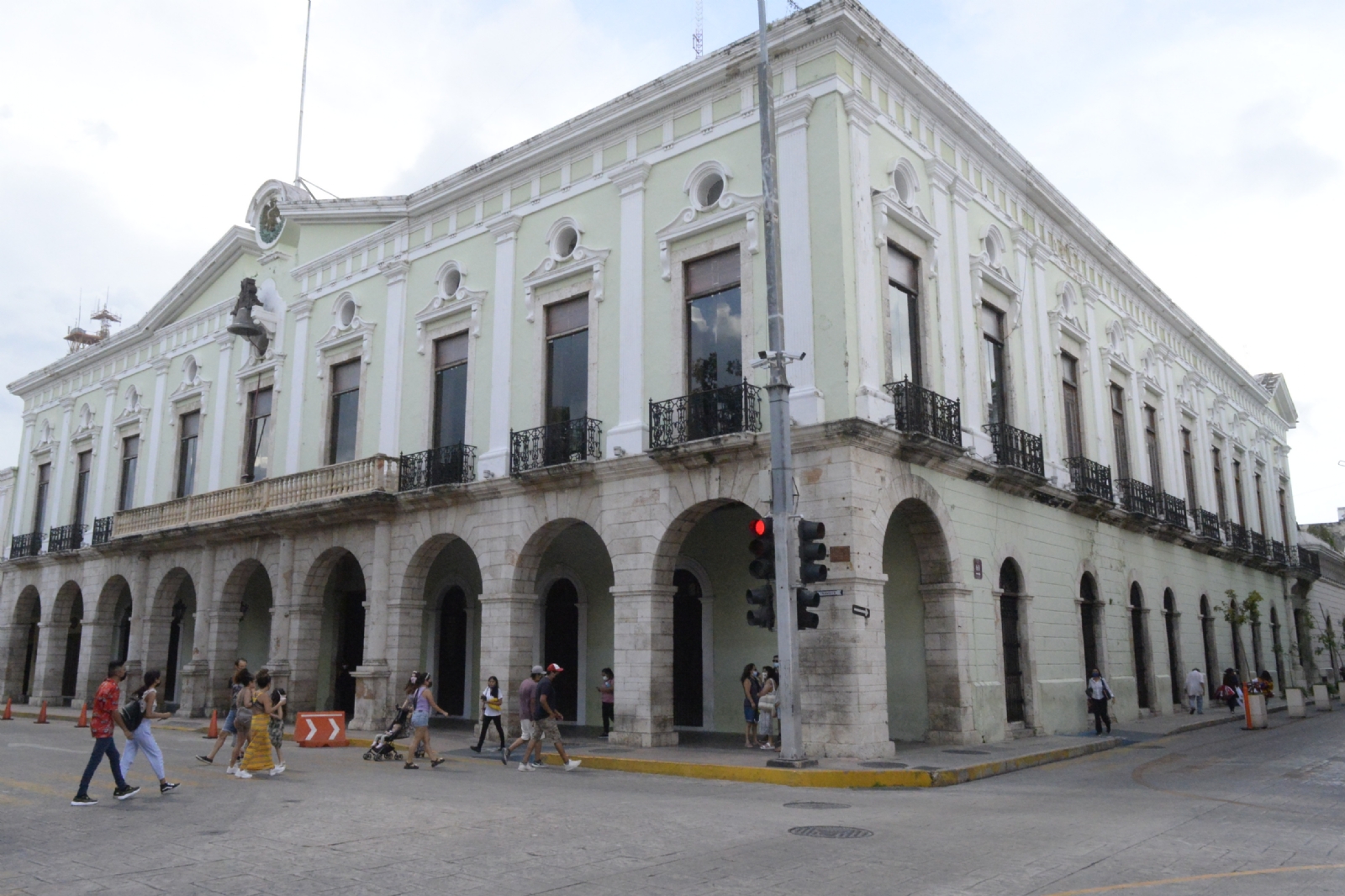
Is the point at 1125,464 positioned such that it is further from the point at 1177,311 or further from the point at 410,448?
the point at 410,448

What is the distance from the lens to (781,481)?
13.6 m

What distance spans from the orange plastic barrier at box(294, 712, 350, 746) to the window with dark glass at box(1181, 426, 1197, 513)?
78.3ft

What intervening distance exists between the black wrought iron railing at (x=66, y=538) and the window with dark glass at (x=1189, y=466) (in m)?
33.9

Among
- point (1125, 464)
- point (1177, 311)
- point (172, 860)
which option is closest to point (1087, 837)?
point (172, 860)

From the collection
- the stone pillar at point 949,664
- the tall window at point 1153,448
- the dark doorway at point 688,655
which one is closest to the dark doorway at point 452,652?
the dark doorway at point 688,655

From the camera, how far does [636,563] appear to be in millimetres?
17344

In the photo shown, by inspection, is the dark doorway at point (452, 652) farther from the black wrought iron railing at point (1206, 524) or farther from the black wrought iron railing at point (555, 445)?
the black wrought iron railing at point (1206, 524)

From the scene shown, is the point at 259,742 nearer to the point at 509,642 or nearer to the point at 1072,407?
the point at 509,642

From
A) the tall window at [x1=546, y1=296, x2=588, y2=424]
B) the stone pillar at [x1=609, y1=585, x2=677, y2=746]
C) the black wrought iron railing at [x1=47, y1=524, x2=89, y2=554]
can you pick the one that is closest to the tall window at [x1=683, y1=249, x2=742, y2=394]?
the tall window at [x1=546, y1=296, x2=588, y2=424]

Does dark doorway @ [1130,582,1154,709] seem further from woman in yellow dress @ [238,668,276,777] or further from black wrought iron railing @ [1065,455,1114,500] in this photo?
woman in yellow dress @ [238,668,276,777]

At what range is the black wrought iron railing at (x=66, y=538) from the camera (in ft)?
107

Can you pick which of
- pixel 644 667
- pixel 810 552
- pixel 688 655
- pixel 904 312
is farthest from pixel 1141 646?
pixel 810 552

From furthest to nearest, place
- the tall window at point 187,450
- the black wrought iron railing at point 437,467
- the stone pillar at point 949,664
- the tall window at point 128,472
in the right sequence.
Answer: the tall window at point 128,472
the tall window at point 187,450
the black wrought iron railing at point 437,467
the stone pillar at point 949,664

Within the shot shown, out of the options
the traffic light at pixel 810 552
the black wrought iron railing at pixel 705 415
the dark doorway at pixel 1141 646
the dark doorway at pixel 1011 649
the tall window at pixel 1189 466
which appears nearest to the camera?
the traffic light at pixel 810 552
